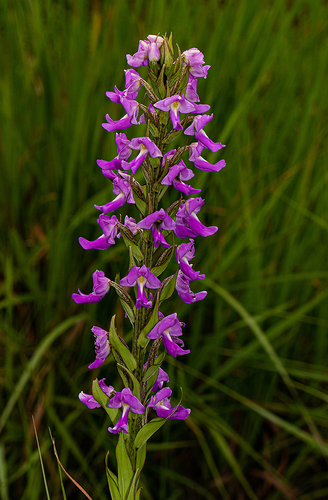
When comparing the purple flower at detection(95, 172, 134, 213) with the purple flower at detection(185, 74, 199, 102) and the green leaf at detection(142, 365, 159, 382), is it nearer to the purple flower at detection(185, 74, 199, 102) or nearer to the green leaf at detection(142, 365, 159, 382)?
the purple flower at detection(185, 74, 199, 102)

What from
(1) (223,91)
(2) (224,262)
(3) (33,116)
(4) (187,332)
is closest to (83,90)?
(3) (33,116)

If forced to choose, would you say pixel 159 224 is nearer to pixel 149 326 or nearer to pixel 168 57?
pixel 149 326

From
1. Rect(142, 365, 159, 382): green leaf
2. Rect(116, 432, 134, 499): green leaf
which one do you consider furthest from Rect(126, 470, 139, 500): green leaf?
Rect(142, 365, 159, 382): green leaf

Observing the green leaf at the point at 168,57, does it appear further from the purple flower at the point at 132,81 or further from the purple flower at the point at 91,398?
the purple flower at the point at 91,398

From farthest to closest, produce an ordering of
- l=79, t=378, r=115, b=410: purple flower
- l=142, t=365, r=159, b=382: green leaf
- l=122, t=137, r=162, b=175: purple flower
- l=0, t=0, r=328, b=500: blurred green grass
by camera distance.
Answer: l=0, t=0, r=328, b=500: blurred green grass, l=79, t=378, r=115, b=410: purple flower, l=142, t=365, r=159, b=382: green leaf, l=122, t=137, r=162, b=175: purple flower

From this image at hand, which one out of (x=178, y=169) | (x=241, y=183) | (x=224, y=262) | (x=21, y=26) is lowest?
(x=224, y=262)

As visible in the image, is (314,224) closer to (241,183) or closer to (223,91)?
(241,183)
